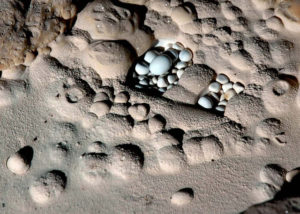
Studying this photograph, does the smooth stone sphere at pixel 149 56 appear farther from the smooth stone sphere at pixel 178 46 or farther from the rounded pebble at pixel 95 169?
the rounded pebble at pixel 95 169

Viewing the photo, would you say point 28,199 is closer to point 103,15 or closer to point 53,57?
point 53,57

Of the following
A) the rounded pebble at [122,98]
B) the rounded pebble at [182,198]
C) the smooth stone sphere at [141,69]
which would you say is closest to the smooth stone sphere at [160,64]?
the smooth stone sphere at [141,69]

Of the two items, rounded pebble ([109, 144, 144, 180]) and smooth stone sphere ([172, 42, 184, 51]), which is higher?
smooth stone sphere ([172, 42, 184, 51])

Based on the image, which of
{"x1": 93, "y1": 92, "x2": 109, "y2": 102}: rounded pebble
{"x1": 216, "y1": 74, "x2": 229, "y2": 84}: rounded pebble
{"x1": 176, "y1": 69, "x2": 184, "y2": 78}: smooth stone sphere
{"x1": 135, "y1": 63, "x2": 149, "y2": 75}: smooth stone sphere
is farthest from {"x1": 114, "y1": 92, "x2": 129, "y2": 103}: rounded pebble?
{"x1": 216, "y1": 74, "x2": 229, "y2": 84}: rounded pebble

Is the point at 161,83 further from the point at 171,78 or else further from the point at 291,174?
the point at 291,174

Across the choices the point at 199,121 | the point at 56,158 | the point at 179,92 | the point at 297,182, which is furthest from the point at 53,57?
the point at 297,182

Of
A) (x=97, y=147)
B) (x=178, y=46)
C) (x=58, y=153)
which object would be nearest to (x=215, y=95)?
(x=178, y=46)

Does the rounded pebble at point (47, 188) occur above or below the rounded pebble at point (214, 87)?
below

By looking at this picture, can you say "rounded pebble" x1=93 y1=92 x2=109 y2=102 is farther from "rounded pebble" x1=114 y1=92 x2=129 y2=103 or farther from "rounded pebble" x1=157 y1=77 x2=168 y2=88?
"rounded pebble" x1=157 y1=77 x2=168 y2=88
